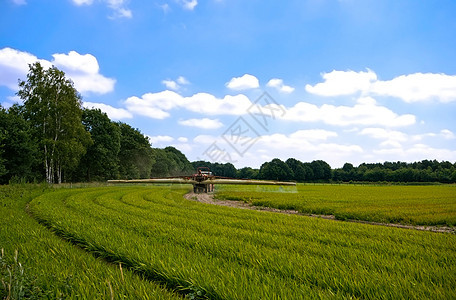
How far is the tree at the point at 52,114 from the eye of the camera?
41812 millimetres

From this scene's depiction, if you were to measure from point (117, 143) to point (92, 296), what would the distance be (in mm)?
62072

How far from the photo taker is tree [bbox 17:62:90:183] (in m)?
41.8

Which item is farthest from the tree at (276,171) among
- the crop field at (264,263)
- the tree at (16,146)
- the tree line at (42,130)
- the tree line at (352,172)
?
the crop field at (264,263)

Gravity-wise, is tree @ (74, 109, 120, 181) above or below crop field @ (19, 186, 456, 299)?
above

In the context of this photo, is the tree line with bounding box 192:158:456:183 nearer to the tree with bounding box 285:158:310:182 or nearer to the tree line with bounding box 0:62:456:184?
the tree with bounding box 285:158:310:182

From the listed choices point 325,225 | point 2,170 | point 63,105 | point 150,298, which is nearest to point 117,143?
point 63,105

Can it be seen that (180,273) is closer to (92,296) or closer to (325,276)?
(92,296)

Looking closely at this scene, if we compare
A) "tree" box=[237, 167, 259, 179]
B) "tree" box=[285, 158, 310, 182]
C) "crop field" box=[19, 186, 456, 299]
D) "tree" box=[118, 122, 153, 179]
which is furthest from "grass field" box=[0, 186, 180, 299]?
"tree" box=[237, 167, 259, 179]

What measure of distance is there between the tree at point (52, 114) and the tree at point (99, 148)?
41.7ft

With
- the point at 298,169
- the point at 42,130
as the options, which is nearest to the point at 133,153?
the point at 42,130

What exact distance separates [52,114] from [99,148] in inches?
587

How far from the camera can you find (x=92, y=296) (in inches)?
159

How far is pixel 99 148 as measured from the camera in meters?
56.8

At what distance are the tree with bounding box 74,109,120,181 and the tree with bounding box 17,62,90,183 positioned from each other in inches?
501
